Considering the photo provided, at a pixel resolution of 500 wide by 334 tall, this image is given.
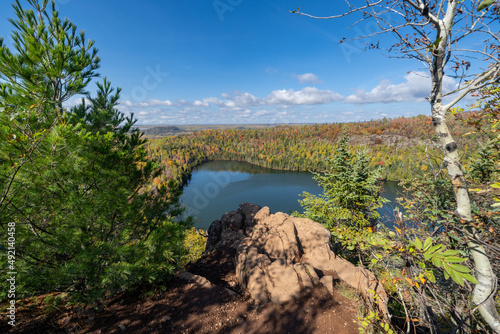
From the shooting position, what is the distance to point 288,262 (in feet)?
26.2

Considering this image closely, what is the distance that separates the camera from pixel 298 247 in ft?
31.1

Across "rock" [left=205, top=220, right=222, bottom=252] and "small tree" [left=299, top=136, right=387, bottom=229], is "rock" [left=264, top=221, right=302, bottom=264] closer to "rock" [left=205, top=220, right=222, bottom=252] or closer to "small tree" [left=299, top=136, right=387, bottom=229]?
"small tree" [left=299, top=136, right=387, bottom=229]

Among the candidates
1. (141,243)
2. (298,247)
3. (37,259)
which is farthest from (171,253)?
(298,247)

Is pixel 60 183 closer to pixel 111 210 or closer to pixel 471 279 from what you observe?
pixel 111 210

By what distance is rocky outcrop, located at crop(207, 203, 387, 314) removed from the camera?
6.57m

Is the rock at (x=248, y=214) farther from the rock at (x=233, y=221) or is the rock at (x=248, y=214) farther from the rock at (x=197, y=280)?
the rock at (x=197, y=280)

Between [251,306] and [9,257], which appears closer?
[9,257]

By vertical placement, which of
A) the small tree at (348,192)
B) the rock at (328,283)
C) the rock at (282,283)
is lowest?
the rock at (328,283)

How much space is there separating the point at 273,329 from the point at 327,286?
8.40 ft

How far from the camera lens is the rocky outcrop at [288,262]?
6.57 metres

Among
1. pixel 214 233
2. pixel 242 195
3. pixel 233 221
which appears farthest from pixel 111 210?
pixel 242 195

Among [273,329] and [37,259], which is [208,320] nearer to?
[273,329]

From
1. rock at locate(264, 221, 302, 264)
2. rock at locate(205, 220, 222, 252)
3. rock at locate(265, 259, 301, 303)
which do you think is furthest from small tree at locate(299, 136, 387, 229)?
rock at locate(205, 220, 222, 252)

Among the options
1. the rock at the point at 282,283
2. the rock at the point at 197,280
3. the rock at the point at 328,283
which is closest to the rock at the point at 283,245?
the rock at the point at 282,283
